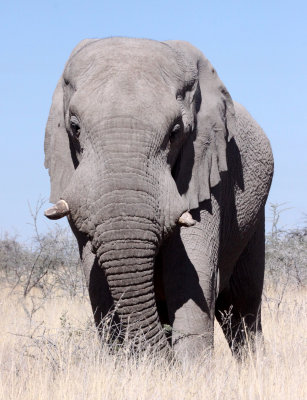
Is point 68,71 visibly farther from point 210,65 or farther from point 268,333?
point 268,333

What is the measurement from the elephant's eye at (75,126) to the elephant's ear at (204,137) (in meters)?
0.66

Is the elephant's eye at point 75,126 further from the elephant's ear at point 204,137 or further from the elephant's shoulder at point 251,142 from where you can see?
the elephant's shoulder at point 251,142

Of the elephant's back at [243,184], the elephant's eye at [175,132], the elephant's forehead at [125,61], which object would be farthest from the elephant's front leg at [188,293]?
the elephant's forehead at [125,61]

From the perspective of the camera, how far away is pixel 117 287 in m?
5.21

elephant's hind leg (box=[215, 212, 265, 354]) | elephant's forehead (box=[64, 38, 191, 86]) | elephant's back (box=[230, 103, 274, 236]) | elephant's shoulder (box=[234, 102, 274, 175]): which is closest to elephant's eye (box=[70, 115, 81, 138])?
elephant's forehead (box=[64, 38, 191, 86])

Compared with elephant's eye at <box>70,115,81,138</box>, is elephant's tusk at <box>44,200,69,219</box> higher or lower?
lower

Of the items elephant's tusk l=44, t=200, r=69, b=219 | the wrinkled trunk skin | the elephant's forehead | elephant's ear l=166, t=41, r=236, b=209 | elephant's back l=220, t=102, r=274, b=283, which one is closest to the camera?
the wrinkled trunk skin

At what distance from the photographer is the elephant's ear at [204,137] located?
581 centimetres

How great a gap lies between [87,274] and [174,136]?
1.08 meters

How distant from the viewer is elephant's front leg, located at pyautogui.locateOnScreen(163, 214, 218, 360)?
564cm

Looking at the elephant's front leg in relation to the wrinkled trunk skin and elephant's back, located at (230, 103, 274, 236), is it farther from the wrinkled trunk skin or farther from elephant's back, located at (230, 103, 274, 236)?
elephant's back, located at (230, 103, 274, 236)

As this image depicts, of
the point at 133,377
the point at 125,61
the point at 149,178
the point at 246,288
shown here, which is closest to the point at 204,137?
the point at 125,61

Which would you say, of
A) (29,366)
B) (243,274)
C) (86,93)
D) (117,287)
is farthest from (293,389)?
(243,274)

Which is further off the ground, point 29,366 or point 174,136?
A: point 174,136
